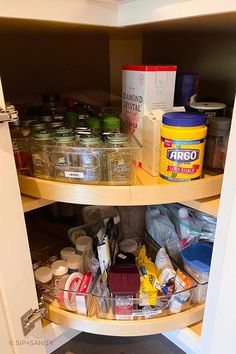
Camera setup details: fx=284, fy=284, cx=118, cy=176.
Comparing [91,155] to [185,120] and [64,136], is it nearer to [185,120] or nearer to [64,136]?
[64,136]

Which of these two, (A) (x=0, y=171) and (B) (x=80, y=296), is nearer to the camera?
(A) (x=0, y=171)

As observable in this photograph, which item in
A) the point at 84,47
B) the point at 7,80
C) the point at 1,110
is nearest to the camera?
the point at 1,110

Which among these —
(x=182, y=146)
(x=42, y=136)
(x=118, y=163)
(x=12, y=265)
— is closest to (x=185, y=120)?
(x=182, y=146)

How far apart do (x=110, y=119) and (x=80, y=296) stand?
15.8 inches

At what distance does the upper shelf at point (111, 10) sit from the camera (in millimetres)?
410

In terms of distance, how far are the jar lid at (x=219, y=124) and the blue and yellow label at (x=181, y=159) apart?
3.0 inches

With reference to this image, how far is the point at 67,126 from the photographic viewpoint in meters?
0.65

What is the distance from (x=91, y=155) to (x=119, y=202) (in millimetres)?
110

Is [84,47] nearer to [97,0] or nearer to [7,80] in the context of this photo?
[7,80]

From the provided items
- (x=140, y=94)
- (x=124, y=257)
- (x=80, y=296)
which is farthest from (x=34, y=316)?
(x=140, y=94)

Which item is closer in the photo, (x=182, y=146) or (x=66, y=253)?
(x=182, y=146)

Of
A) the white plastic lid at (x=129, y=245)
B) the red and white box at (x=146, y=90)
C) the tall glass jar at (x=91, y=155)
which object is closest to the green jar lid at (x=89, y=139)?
the tall glass jar at (x=91, y=155)

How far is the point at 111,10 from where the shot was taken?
531mm

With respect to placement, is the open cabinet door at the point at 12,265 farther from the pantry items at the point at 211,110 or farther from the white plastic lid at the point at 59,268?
the pantry items at the point at 211,110
